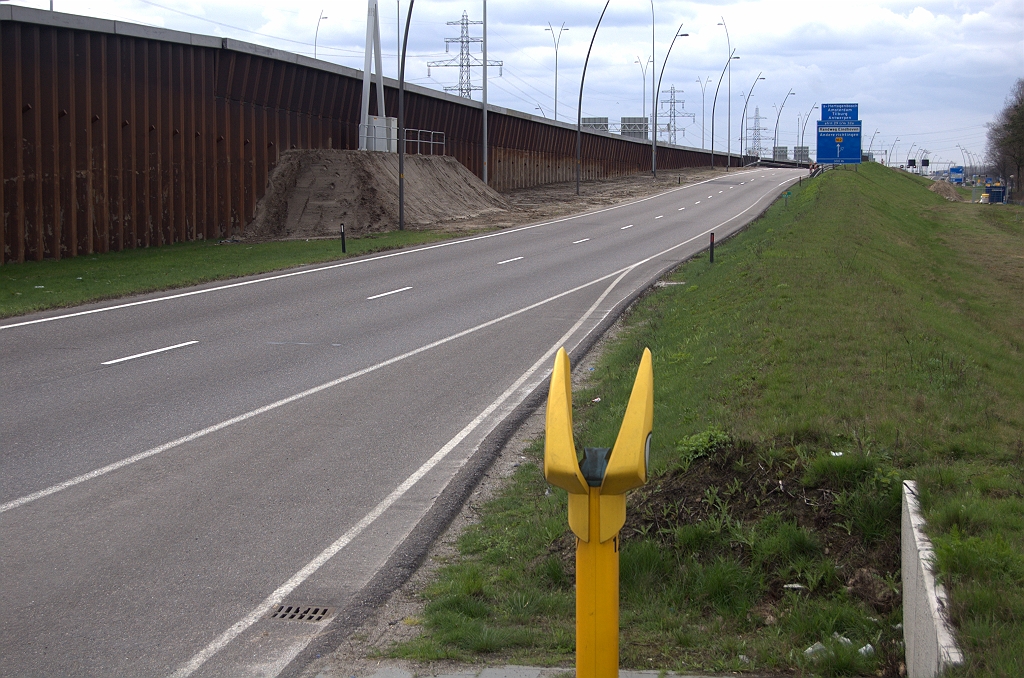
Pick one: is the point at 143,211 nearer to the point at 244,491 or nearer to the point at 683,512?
the point at 244,491

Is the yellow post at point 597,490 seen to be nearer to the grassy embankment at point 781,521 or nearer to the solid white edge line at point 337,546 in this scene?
the grassy embankment at point 781,521

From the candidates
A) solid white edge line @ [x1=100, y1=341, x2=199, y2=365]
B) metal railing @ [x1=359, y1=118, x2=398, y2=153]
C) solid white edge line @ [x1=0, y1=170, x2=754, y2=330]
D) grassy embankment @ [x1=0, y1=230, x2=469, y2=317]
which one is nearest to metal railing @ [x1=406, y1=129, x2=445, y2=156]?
metal railing @ [x1=359, y1=118, x2=398, y2=153]

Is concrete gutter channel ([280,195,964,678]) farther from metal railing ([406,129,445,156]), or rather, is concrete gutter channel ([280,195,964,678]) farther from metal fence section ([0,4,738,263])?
metal railing ([406,129,445,156])

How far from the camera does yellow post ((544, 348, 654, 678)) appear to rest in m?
3.11

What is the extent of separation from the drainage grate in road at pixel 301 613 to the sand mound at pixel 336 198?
29834mm

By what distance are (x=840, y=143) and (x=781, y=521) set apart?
226 ft

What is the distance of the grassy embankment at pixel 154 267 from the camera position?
1922 cm

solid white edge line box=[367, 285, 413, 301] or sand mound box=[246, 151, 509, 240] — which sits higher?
sand mound box=[246, 151, 509, 240]

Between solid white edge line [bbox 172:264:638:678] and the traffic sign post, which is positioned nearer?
solid white edge line [bbox 172:264:638:678]

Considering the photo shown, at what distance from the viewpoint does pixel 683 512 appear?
6.25 meters

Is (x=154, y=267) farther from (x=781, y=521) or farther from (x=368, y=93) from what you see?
(x=781, y=521)

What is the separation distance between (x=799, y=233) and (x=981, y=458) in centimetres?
1877

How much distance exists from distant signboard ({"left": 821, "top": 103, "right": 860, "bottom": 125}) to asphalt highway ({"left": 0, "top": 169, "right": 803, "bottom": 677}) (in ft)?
188

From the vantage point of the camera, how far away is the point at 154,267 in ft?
80.6
